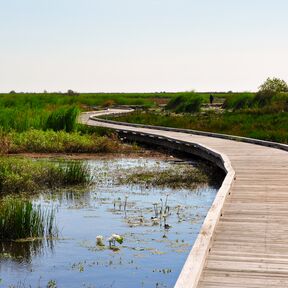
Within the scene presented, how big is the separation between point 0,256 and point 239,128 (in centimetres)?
2035

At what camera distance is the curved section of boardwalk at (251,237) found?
21.1 feet

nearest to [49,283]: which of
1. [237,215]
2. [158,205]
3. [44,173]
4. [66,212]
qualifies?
[237,215]

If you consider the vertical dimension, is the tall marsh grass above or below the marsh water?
above

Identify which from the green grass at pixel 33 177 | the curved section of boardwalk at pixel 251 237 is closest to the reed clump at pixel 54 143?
the green grass at pixel 33 177

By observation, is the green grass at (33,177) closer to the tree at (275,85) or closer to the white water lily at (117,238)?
the white water lily at (117,238)

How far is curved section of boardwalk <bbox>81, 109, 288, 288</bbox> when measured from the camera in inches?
254

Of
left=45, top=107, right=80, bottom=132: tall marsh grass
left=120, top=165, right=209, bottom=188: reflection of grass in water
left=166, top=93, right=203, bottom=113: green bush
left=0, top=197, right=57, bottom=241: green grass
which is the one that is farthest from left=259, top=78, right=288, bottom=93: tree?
left=0, top=197, right=57, bottom=241: green grass

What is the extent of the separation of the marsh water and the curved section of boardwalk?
2.38ft

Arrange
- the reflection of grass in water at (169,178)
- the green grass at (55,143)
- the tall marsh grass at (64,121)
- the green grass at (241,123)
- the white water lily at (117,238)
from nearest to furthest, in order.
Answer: the white water lily at (117,238)
the reflection of grass in water at (169,178)
the green grass at (55,143)
the green grass at (241,123)
the tall marsh grass at (64,121)

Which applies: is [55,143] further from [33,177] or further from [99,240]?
[99,240]

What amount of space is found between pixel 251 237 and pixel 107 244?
2259mm

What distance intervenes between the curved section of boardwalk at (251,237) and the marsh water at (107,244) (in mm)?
727

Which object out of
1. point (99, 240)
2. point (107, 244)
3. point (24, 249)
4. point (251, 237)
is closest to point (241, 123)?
point (107, 244)

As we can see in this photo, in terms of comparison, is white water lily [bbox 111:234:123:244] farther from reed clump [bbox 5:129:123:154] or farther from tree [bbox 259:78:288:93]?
tree [bbox 259:78:288:93]
